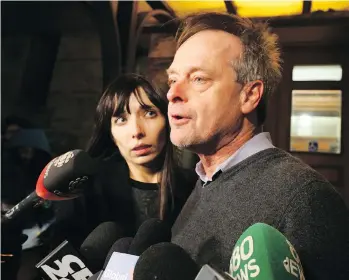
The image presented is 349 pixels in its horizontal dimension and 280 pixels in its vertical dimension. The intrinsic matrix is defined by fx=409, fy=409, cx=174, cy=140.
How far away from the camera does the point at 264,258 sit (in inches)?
18.7

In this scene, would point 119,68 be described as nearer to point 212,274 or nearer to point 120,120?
point 120,120

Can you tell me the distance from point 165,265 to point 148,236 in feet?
0.64

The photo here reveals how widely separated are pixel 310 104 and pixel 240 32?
0.23 m

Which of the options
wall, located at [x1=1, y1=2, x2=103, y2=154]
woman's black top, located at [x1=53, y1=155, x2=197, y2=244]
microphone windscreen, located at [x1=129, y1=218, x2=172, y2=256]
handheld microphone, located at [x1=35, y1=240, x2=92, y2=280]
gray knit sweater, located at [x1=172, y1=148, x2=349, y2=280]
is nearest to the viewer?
gray knit sweater, located at [x1=172, y1=148, x2=349, y2=280]

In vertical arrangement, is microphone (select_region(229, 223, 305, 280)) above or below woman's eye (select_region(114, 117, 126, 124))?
below

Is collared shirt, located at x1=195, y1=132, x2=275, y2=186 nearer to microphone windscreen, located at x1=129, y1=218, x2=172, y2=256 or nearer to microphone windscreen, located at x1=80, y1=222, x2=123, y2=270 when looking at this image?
microphone windscreen, located at x1=129, y1=218, x2=172, y2=256

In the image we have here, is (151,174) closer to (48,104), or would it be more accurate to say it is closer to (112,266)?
(112,266)

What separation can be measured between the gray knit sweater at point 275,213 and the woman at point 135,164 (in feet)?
0.51

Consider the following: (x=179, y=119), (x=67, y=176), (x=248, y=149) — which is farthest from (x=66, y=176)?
(x=248, y=149)

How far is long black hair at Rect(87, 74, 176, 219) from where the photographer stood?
0.91m

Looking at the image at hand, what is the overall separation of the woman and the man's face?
0.15m

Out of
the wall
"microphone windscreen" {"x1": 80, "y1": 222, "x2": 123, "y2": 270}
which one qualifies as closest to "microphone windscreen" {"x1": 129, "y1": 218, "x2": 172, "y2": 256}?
"microphone windscreen" {"x1": 80, "y1": 222, "x2": 123, "y2": 270}

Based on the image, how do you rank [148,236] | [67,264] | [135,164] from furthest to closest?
1. [135,164]
2. [67,264]
3. [148,236]

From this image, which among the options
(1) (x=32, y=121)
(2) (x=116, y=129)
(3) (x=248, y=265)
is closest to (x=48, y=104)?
(1) (x=32, y=121)
